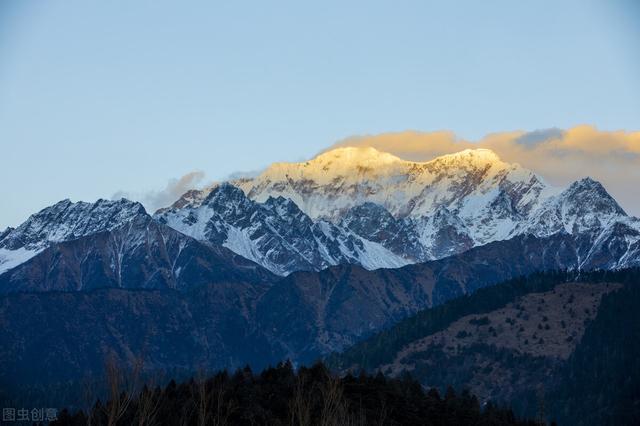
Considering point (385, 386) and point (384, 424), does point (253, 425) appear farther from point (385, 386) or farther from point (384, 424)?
point (385, 386)

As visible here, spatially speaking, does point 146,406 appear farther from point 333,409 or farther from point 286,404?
point 286,404

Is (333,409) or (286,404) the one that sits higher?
(333,409)

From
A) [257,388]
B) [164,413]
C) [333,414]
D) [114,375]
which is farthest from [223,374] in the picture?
[114,375]

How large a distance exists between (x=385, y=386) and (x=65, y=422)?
161ft

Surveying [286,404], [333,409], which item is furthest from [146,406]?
[286,404]

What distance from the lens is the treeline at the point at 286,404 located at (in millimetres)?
159250

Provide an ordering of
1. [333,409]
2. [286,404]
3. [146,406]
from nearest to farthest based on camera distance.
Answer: [146,406] < [333,409] < [286,404]

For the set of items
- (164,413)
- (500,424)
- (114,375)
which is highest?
(114,375)

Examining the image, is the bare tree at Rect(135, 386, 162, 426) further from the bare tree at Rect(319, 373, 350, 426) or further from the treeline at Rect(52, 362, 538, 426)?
the bare tree at Rect(319, 373, 350, 426)

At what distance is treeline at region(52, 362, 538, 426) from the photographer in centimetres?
15925

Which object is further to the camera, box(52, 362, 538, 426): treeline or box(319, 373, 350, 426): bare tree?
box(52, 362, 538, 426): treeline

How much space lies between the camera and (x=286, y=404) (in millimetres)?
171000

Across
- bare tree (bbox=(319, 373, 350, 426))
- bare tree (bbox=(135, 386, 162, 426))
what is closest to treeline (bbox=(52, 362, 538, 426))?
bare tree (bbox=(319, 373, 350, 426))

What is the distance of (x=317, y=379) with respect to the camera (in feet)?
609
